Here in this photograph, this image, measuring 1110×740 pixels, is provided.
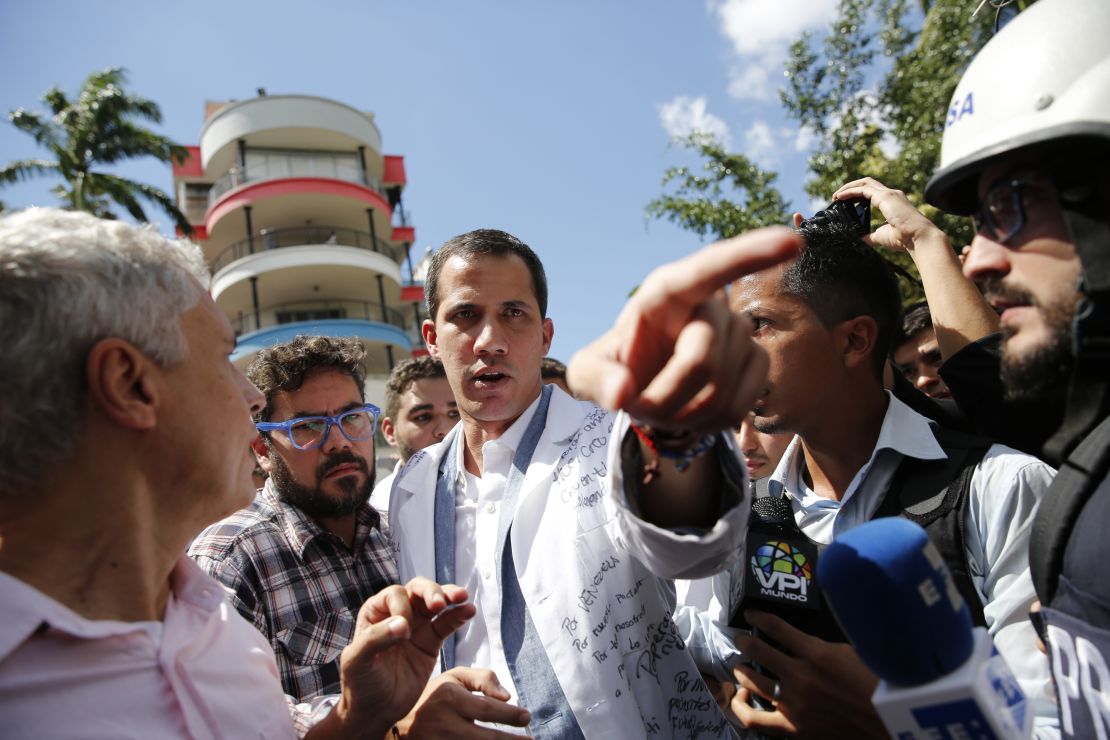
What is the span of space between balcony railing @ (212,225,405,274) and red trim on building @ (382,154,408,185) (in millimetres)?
2972

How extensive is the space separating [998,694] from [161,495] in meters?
1.68

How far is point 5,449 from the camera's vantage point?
4.90ft

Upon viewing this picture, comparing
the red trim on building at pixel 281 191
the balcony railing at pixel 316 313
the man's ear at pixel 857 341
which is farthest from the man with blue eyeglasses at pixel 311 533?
the balcony railing at pixel 316 313

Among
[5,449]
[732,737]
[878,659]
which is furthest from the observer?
[732,737]

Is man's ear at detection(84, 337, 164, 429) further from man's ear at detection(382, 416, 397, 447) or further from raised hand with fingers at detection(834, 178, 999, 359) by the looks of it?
man's ear at detection(382, 416, 397, 447)

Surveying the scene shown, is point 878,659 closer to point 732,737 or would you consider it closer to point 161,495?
point 732,737

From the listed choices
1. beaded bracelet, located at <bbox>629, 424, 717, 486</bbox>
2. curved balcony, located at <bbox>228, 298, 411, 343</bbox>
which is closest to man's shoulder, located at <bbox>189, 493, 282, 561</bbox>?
beaded bracelet, located at <bbox>629, 424, 717, 486</bbox>

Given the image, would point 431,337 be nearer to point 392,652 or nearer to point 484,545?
point 484,545

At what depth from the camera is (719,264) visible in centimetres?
110

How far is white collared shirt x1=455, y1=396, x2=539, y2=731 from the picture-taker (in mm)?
2262

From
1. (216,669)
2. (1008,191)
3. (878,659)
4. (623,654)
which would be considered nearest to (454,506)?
(623,654)

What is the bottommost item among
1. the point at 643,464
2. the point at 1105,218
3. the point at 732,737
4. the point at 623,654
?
the point at 732,737

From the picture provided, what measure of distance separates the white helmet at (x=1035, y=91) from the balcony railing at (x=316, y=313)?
25.0 metres

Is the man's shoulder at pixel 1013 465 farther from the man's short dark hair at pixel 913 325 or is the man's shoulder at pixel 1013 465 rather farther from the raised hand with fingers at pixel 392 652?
the man's short dark hair at pixel 913 325
